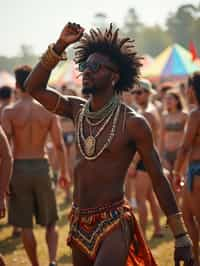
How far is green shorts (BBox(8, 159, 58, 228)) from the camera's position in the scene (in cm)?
773

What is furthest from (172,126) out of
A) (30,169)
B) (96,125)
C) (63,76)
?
(63,76)

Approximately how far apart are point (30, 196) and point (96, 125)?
3.02 m

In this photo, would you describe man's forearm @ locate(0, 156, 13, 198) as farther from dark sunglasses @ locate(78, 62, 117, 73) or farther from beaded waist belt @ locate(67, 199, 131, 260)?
dark sunglasses @ locate(78, 62, 117, 73)

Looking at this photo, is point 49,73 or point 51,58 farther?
point 49,73

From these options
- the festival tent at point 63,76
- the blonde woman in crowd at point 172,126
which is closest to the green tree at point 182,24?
the festival tent at point 63,76

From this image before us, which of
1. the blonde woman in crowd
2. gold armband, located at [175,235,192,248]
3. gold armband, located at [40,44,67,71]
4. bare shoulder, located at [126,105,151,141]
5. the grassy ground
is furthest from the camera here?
the blonde woman in crowd

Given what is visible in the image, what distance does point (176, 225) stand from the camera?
15.2 feet

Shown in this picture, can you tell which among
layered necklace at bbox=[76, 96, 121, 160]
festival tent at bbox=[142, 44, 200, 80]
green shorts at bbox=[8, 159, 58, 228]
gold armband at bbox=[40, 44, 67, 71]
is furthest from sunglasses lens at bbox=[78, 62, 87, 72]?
festival tent at bbox=[142, 44, 200, 80]

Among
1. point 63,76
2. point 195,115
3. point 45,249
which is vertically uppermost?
point 63,76

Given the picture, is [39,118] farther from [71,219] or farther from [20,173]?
[71,219]

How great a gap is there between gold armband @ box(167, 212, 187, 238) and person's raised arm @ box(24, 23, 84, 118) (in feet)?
3.58

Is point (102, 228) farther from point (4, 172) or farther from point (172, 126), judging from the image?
point (172, 126)

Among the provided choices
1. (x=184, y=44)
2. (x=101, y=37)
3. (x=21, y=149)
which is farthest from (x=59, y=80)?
(x=184, y=44)

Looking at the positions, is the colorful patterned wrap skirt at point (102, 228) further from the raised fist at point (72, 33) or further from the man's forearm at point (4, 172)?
the raised fist at point (72, 33)
